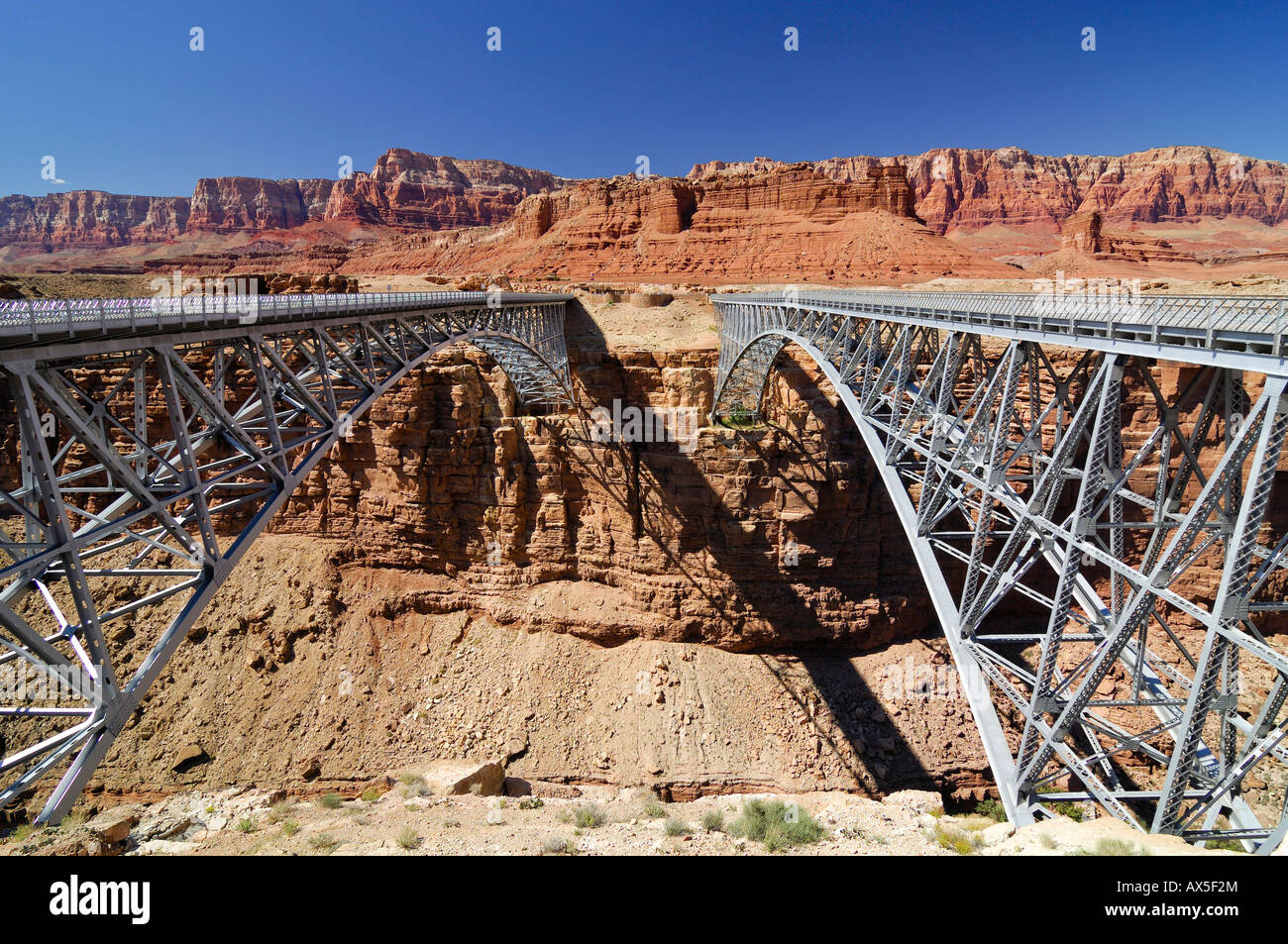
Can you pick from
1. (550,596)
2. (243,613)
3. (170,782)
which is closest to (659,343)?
(550,596)

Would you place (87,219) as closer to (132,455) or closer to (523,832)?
(132,455)

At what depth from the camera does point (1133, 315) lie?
27.9ft

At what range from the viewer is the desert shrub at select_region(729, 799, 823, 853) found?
10711mm

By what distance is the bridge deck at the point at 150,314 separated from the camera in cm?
746

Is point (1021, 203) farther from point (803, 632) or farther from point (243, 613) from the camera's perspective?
point (243, 613)

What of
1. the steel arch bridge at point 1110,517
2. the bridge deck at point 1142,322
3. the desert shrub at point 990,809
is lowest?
the desert shrub at point 990,809

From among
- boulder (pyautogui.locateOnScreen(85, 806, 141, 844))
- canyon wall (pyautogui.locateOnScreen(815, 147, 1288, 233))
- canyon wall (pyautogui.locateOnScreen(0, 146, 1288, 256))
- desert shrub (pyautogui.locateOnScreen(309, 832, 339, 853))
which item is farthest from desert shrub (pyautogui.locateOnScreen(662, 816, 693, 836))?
canyon wall (pyautogui.locateOnScreen(815, 147, 1288, 233))

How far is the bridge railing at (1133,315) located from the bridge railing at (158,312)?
13.3 meters

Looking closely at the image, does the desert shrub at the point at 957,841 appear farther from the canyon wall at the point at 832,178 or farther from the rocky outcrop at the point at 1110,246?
the canyon wall at the point at 832,178

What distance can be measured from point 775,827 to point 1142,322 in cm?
1043

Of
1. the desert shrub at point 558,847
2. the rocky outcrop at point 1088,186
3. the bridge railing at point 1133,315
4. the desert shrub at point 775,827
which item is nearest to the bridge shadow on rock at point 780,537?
the desert shrub at point 775,827

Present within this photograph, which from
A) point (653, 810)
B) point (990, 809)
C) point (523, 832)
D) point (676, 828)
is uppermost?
point (523, 832)

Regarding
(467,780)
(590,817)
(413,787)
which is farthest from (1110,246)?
(413,787)

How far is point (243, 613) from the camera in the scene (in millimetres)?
25969
